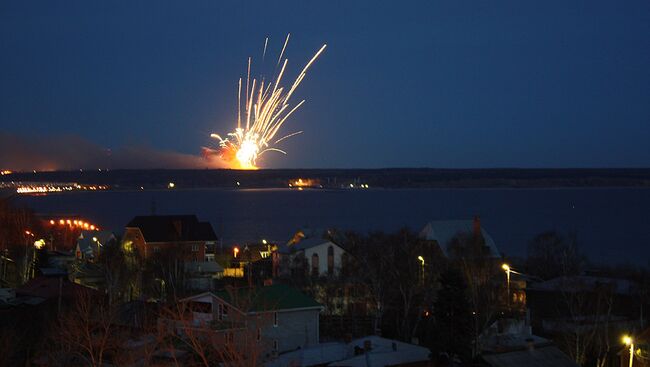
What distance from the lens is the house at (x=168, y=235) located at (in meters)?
35.6

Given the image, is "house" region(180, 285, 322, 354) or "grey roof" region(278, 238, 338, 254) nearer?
"house" region(180, 285, 322, 354)

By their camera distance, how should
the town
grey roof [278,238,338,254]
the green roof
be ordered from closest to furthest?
the town
the green roof
grey roof [278,238,338,254]

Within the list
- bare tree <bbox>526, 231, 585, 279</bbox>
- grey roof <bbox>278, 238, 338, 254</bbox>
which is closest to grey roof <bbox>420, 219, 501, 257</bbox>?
bare tree <bbox>526, 231, 585, 279</bbox>

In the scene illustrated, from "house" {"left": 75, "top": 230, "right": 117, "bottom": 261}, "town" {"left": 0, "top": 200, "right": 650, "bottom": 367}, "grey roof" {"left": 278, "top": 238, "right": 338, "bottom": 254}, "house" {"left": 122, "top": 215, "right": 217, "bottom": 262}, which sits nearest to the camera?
"town" {"left": 0, "top": 200, "right": 650, "bottom": 367}

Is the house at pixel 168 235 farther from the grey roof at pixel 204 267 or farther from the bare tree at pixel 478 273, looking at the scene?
the bare tree at pixel 478 273

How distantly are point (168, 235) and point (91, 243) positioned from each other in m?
5.66

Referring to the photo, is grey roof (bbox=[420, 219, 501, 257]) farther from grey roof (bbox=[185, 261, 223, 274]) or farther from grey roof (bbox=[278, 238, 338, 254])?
grey roof (bbox=[185, 261, 223, 274])

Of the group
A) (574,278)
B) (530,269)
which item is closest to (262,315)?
(574,278)

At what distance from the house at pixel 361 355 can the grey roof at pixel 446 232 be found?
40.9 ft

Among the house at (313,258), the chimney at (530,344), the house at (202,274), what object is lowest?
the chimney at (530,344)

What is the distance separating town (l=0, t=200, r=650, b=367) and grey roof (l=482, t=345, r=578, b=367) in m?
0.03

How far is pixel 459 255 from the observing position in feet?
85.6

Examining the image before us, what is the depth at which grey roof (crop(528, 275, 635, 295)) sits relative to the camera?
22748 mm

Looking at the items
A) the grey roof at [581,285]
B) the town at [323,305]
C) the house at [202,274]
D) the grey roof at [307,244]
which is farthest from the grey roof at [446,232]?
the house at [202,274]
